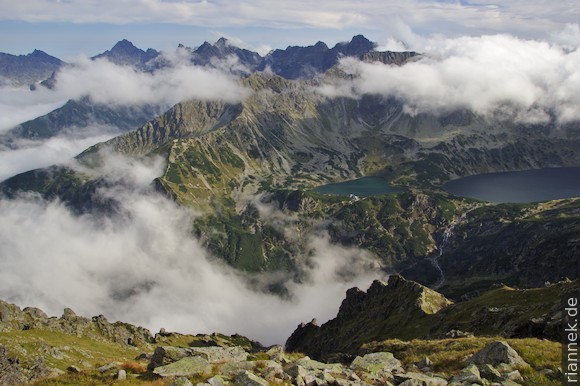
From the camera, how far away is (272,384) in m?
30.4

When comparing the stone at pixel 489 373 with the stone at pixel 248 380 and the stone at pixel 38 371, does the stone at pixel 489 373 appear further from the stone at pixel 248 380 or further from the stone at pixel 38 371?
the stone at pixel 38 371

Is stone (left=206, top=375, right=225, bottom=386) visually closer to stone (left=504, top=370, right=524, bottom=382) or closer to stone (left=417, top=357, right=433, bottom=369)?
stone (left=417, top=357, right=433, bottom=369)

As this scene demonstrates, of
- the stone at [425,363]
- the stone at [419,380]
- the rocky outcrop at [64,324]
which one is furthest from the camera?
the rocky outcrop at [64,324]

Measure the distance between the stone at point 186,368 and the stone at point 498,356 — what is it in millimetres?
23230

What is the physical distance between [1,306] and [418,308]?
126280 millimetres

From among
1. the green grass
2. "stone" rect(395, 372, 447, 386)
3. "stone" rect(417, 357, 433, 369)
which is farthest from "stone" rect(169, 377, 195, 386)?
"stone" rect(417, 357, 433, 369)

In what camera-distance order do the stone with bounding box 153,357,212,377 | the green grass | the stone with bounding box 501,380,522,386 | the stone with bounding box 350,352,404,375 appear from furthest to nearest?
the stone with bounding box 350,352,404,375, the green grass, the stone with bounding box 153,357,212,377, the stone with bounding box 501,380,522,386

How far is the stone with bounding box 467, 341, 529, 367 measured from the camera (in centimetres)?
3669

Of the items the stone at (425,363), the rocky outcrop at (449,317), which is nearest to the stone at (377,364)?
the stone at (425,363)

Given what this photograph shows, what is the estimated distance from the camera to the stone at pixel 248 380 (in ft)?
96.7

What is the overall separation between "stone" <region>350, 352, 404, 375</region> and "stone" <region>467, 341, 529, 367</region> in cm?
674

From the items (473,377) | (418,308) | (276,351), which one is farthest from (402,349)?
(418,308)

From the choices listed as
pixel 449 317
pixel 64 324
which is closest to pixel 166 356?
pixel 449 317

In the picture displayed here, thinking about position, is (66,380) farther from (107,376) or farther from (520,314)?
(520,314)
